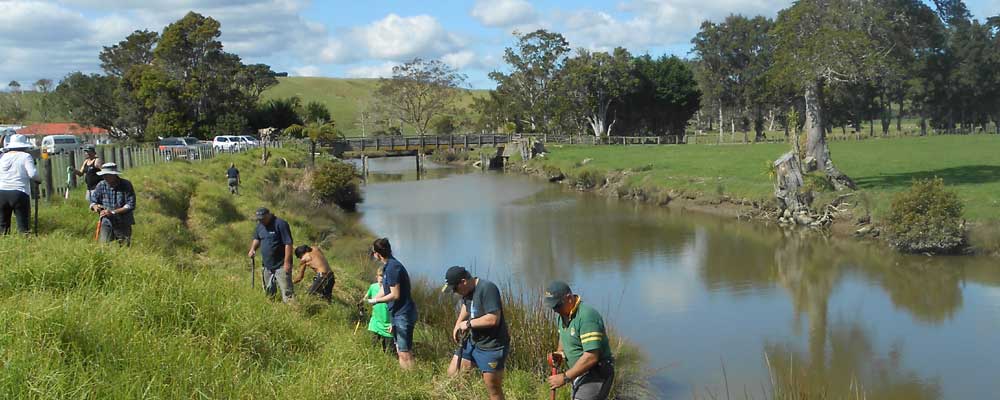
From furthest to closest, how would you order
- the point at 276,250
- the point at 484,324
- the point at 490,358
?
the point at 276,250
the point at 490,358
the point at 484,324

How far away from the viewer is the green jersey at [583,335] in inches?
272

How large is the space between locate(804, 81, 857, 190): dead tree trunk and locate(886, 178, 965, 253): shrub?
7213mm

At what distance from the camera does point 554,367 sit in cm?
726

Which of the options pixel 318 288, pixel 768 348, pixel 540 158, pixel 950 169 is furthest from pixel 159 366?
pixel 540 158

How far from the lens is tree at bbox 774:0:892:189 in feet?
96.1

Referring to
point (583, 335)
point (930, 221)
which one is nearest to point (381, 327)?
point (583, 335)

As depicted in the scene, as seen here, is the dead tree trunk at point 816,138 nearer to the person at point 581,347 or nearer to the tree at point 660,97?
the person at point 581,347

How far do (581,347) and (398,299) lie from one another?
118 inches

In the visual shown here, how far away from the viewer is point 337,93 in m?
163

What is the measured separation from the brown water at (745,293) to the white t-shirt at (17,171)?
9.16 meters

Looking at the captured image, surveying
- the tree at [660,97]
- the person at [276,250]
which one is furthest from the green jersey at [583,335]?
the tree at [660,97]

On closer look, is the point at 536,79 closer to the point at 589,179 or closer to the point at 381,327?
the point at 589,179

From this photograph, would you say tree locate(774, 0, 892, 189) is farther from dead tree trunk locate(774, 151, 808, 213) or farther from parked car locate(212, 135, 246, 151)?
parked car locate(212, 135, 246, 151)

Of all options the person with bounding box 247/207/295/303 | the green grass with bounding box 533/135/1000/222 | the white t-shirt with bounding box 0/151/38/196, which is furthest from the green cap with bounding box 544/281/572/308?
the green grass with bounding box 533/135/1000/222
